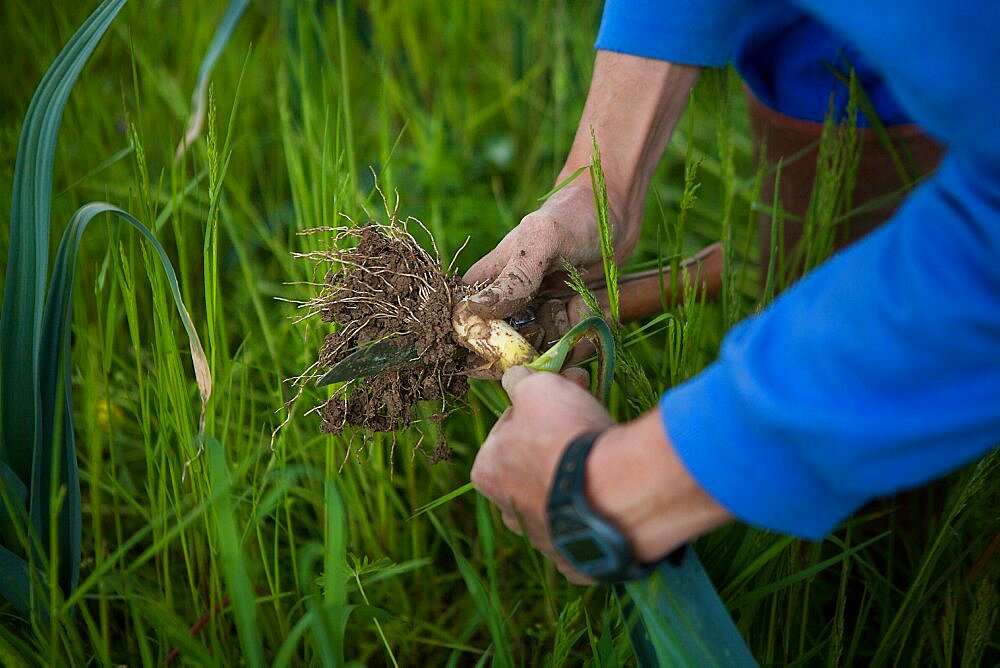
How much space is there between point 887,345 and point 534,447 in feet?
1.01

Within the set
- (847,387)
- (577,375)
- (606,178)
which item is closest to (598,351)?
(577,375)

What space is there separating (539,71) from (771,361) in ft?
4.70

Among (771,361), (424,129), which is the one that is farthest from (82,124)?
(771,361)

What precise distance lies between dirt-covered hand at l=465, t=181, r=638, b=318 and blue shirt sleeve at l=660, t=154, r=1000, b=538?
0.41m

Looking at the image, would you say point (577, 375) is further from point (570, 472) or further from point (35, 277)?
point (35, 277)

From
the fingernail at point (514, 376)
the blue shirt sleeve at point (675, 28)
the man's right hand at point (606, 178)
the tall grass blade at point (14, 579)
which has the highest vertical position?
the blue shirt sleeve at point (675, 28)

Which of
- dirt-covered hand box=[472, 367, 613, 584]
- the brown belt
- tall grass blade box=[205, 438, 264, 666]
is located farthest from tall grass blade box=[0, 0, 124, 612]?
the brown belt

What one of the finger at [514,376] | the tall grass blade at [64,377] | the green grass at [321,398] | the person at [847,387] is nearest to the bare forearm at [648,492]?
the person at [847,387]

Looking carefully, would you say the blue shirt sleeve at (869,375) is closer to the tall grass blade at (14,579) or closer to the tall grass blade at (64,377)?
the tall grass blade at (64,377)

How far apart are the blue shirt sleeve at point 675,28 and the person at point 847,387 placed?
1.63ft

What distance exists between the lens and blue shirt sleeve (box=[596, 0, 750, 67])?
1054mm

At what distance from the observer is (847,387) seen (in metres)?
0.55

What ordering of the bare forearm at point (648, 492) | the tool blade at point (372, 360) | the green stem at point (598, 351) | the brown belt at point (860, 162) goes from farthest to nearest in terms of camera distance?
the brown belt at point (860, 162) < the tool blade at point (372, 360) < the green stem at point (598, 351) < the bare forearm at point (648, 492)

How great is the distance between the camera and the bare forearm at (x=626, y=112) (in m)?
1.11
